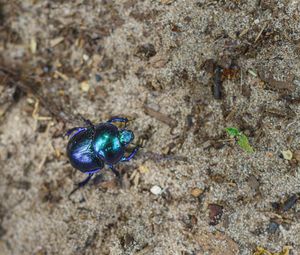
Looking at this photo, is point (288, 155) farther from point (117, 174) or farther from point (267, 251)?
point (117, 174)

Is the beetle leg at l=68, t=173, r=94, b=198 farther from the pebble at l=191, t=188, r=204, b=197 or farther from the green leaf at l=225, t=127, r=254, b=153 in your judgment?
the green leaf at l=225, t=127, r=254, b=153

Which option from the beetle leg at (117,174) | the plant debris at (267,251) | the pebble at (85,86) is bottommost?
the plant debris at (267,251)

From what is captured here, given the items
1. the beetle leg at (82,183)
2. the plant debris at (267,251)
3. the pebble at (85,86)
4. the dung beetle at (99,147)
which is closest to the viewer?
the plant debris at (267,251)

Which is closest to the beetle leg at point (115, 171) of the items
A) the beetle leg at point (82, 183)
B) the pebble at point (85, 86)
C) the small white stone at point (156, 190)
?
the beetle leg at point (82, 183)

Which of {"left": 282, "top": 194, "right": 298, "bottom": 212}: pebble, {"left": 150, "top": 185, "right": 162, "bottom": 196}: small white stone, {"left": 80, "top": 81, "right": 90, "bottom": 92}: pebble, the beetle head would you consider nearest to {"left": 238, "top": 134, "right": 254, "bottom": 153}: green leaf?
{"left": 282, "top": 194, "right": 298, "bottom": 212}: pebble

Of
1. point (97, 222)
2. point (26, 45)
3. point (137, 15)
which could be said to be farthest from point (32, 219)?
point (137, 15)

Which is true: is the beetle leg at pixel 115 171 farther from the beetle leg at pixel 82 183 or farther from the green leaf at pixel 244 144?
the green leaf at pixel 244 144
